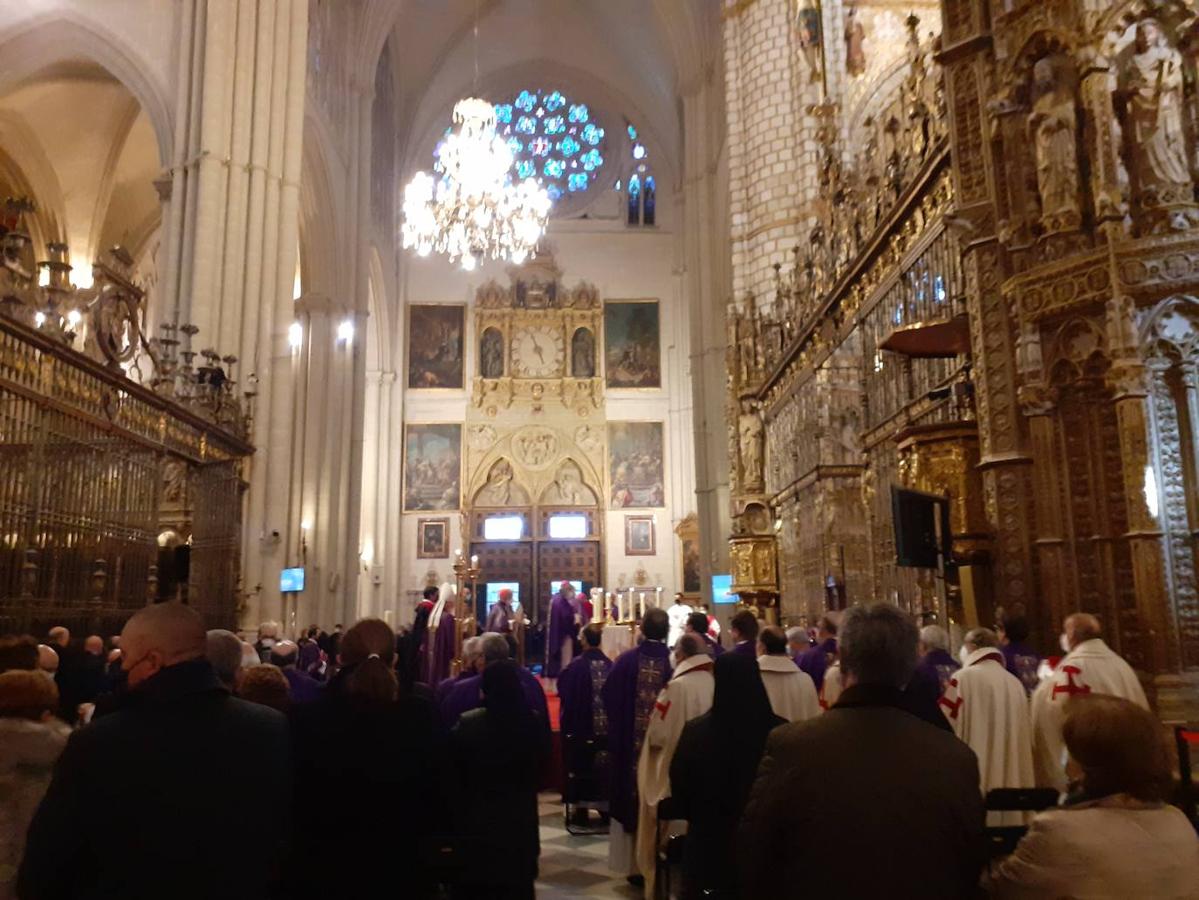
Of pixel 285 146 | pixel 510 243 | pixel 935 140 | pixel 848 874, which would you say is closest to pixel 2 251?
pixel 935 140

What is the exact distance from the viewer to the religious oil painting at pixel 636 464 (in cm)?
3156

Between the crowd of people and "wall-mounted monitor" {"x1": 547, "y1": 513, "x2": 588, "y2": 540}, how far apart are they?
84.2 ft

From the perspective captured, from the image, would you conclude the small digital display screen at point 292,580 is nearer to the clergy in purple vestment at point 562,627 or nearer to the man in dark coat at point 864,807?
the clergy in purple vestment at point 562,627

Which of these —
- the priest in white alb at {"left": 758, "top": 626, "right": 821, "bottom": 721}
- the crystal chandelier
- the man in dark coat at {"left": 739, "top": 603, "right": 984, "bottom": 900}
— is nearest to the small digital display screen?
the crystal chandelier

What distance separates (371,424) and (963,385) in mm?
25136

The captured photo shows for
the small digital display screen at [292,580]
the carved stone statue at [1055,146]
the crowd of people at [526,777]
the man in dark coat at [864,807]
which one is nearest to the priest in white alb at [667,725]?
the crowd of people at [526,777]

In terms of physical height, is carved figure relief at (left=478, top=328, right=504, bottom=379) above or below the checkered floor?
above

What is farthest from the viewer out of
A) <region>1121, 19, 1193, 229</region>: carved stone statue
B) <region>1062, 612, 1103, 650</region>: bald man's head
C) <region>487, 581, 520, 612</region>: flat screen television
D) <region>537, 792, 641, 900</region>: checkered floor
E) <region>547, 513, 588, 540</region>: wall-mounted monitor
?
<region>547, 513, 588, 540</region>: wall-mounted monitor

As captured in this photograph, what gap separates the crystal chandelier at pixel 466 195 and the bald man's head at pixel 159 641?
15411 millimetres

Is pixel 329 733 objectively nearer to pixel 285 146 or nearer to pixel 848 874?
pixel 848 874

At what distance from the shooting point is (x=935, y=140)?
8.37 m

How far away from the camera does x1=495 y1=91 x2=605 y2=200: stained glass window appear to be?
33531mm

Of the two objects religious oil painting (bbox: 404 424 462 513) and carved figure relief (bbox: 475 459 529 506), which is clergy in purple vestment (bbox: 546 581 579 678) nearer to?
carved figure relief (bbox: 475 459 529 506)

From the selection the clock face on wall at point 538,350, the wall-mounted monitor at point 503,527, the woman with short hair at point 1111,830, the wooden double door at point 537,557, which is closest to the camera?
the woman with short hair at point 1111,830
